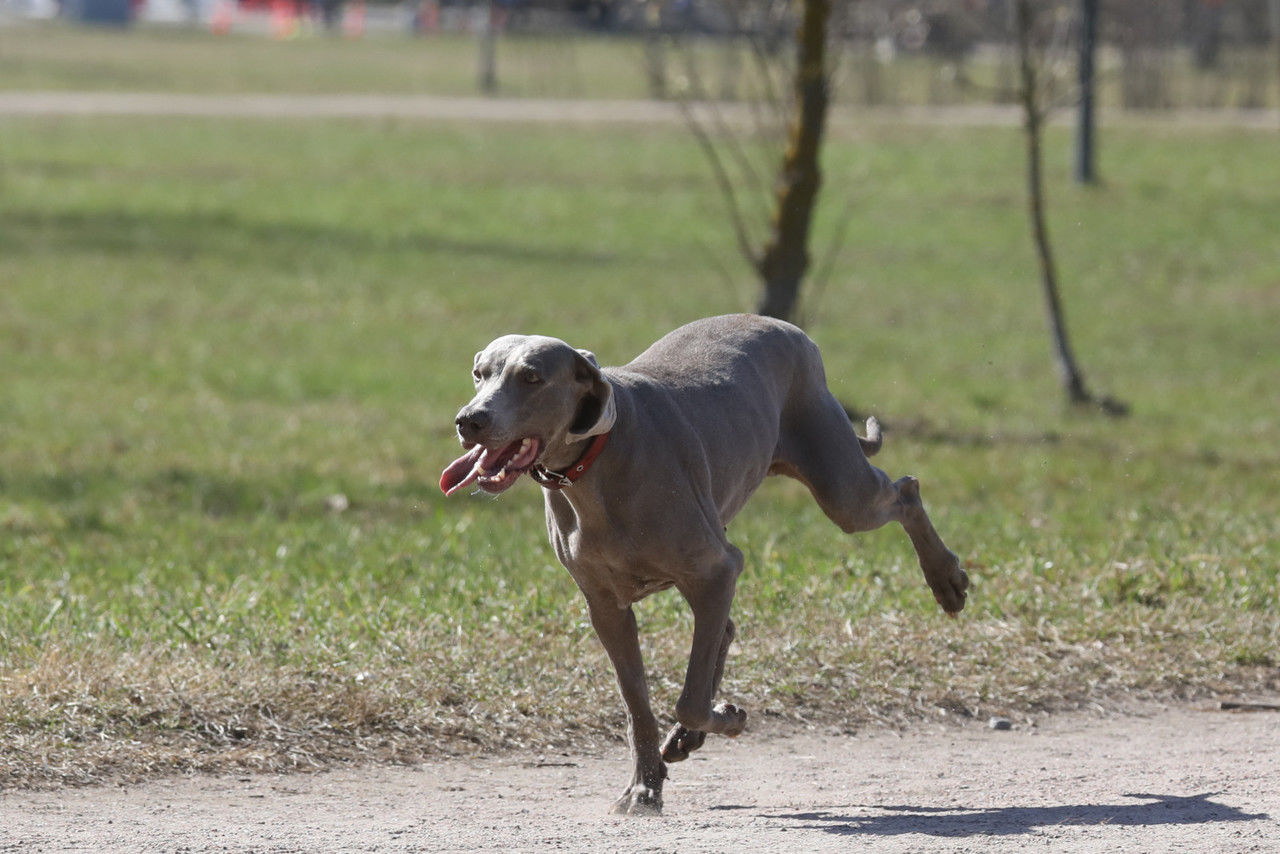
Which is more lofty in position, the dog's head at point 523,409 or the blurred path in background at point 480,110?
the dog's head at point 523,409

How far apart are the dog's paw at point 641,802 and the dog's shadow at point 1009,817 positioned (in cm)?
34

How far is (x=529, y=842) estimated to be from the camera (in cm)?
494

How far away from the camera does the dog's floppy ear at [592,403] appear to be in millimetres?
4535

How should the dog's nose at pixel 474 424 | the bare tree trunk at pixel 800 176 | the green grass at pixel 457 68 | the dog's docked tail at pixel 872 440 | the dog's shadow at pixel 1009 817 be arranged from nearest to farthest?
the dog's nose at pixel 474 424 → the dog's shadow at pixel 1009 817 → the dog's docked tail at pixel 872 440 → the bare tree trunk at pixel 800 176 → the green grass at pixel 457 68

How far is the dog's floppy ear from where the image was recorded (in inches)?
179

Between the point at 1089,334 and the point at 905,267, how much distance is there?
10.5 feet

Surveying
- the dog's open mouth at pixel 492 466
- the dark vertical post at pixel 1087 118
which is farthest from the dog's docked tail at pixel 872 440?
the dark vertical post at pixel 1087 118

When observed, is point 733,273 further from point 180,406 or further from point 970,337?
point 180,406

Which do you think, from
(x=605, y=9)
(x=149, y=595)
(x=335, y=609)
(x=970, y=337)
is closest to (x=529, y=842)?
(x=335, y=609)

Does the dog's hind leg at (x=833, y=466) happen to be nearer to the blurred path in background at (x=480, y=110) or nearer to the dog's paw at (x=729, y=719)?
the dog's paw at (x=729, y=719)

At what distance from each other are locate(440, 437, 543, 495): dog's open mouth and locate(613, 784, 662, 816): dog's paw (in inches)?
50.0

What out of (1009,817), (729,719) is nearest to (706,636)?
(729,719)

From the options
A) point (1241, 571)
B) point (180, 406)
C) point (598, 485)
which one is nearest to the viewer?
point (598, 485)

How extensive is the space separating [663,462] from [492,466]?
0.62 metres
